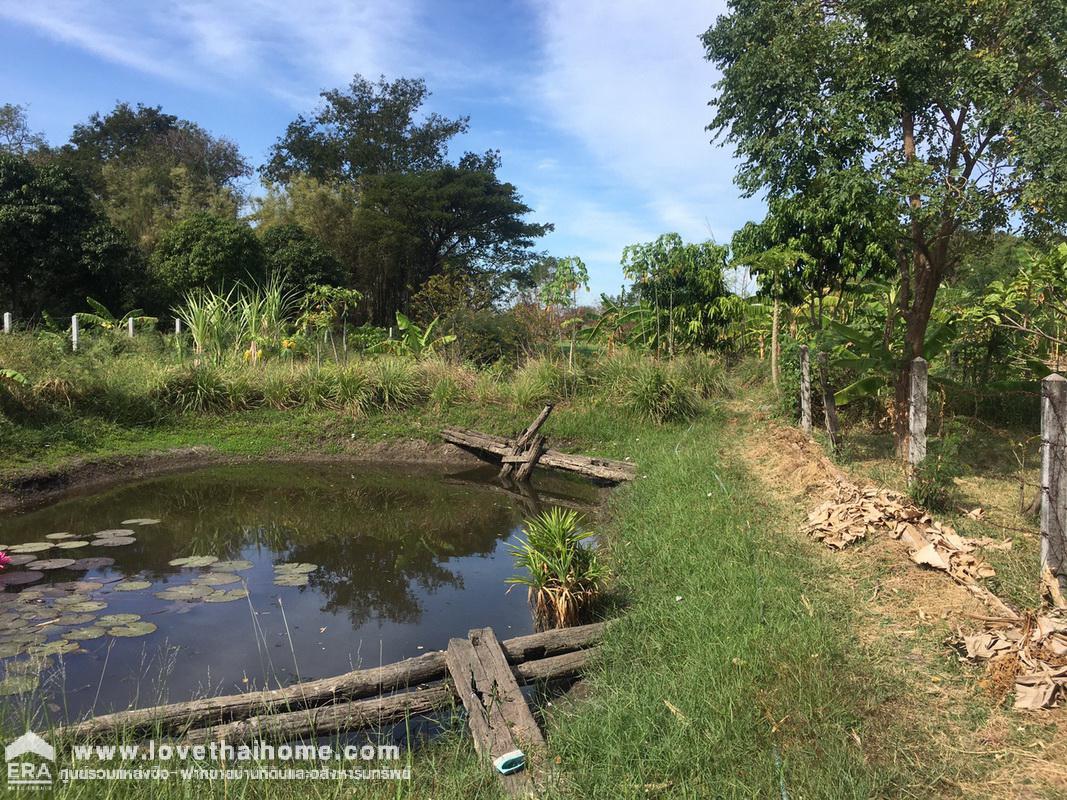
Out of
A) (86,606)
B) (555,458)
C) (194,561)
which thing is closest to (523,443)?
(555,458)

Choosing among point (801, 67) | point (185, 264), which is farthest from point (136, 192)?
point (801, 67)

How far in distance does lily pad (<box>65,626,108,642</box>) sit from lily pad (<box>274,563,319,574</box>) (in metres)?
1.57

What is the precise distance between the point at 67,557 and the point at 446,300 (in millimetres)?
13716

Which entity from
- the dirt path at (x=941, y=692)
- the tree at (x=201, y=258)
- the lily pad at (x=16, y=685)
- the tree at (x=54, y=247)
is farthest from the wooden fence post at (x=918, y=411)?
the tree at (x=54, y=247)

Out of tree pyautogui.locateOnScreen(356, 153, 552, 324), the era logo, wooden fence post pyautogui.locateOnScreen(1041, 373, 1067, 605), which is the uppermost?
tree pyautogui.locateOnScreen(356, 153, 552, 324)

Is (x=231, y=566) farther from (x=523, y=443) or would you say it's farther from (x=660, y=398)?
(x=660, y=398)

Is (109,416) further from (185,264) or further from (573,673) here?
(185,264)

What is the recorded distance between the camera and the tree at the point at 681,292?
14.7m

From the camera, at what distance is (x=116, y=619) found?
196 inches

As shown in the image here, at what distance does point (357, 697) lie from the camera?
392 cm

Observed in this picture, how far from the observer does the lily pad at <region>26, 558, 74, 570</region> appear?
5962mm

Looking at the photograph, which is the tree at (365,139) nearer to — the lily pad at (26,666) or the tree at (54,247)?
the tree at (54,247)

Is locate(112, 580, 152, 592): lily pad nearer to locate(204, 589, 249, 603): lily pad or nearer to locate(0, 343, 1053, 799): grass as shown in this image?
locate(204, 589, 249, 603): lily pad

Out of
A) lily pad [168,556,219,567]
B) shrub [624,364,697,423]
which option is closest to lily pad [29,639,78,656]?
lily pad [168,556,219,567]
